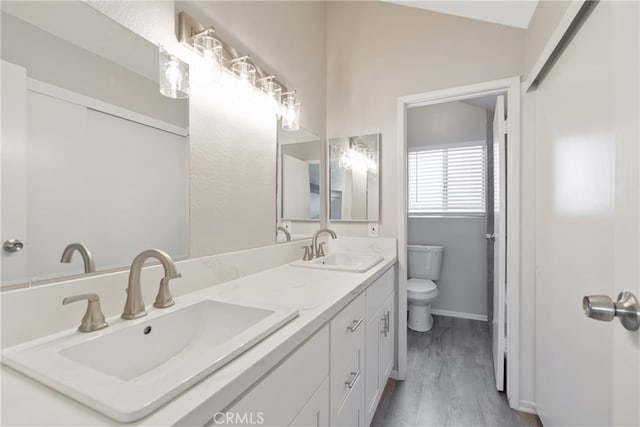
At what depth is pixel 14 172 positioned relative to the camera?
Answer: 0.65 metres

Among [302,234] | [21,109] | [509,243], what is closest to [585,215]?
[509,243]

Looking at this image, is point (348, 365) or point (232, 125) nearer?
point (348, 365)

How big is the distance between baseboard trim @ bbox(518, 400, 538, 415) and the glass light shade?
A: 94.9 inches

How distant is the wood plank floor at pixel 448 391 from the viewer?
1585 millimetres

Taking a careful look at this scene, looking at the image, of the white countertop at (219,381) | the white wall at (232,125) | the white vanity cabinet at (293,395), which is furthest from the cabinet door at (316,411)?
the white wall at (232,125)

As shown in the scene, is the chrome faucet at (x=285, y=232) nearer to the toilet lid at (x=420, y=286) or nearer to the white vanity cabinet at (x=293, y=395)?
the white vanity cabinet at (x=293, y=395)

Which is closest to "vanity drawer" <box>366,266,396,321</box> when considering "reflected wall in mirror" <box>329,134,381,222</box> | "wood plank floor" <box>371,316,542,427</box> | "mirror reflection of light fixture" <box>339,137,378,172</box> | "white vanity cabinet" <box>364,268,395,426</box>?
"white vanity cabinet" <box>364,268,395,426</box>

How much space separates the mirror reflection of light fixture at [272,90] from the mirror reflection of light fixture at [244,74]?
102mm

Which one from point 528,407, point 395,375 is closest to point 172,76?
point 395,375

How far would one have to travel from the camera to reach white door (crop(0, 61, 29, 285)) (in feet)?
2.10

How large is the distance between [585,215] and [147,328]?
1.47 metres

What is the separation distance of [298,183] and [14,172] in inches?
53.5

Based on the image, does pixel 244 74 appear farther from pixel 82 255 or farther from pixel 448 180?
pixel 448 180

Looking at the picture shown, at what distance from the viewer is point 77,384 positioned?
47 centimetres
